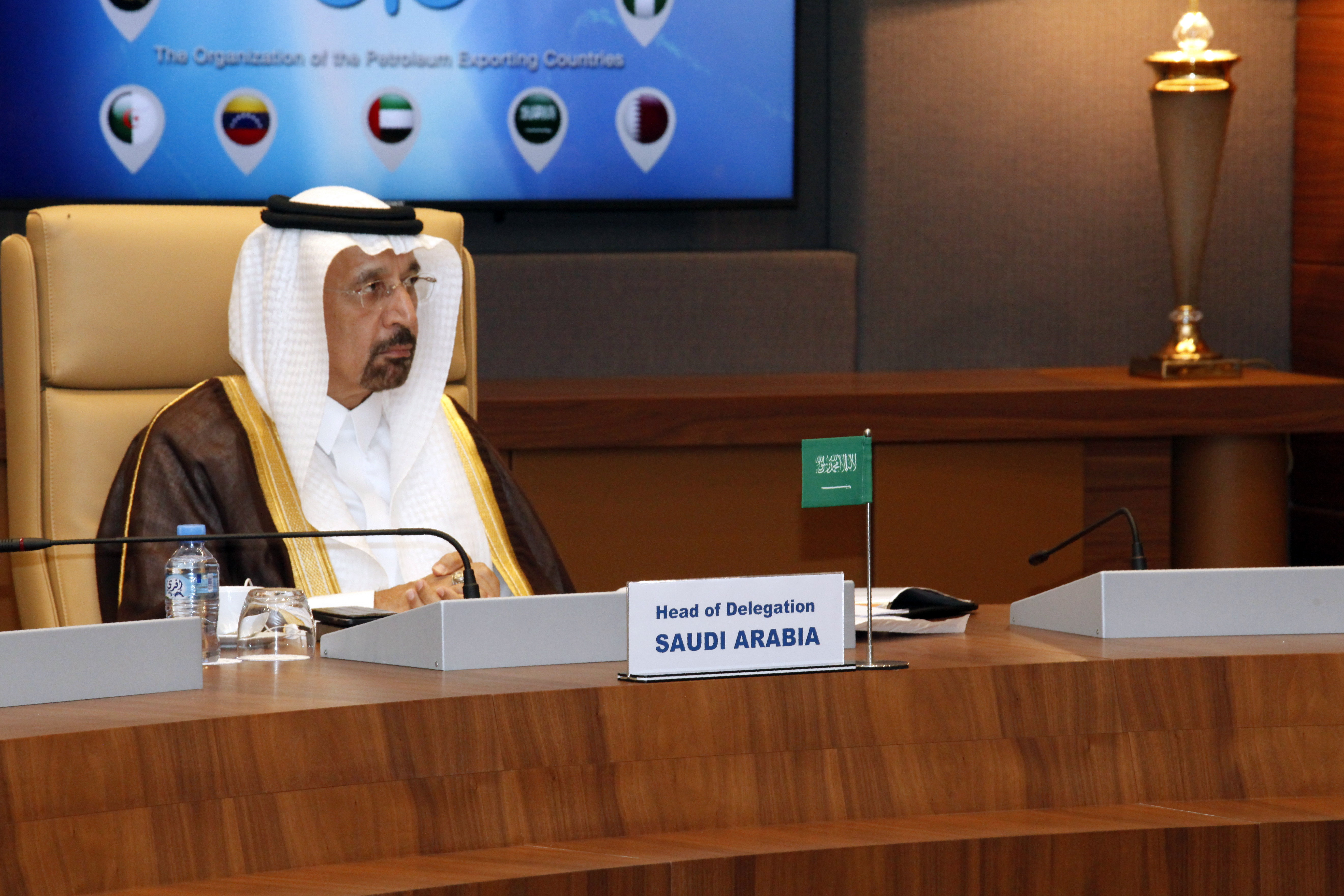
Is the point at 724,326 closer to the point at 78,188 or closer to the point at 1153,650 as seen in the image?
the point at 78,188

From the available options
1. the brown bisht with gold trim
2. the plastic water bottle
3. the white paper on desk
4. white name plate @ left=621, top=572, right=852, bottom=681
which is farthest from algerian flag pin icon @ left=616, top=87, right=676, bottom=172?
white name plate @ left=621, top=572, right=852, bottom=681

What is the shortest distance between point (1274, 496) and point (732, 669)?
2.36 meters

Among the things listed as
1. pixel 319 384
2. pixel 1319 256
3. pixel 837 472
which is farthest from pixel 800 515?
pixel 837 472

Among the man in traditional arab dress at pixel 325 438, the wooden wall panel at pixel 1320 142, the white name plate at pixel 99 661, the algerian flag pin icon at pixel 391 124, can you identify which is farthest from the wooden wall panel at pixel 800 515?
the white name plate at pixel 99 661

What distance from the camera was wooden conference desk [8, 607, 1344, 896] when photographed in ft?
4.10

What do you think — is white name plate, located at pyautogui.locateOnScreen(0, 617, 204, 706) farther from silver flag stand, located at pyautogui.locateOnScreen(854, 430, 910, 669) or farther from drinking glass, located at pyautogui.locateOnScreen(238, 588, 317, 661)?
silver flag stand, located at pyautogui.locateOnScreen(854, 430, 910, 669)

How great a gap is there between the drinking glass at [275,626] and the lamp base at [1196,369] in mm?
2378

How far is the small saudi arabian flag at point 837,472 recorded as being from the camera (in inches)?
61.8

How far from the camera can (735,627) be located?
146cm

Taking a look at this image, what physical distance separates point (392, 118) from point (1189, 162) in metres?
1.69

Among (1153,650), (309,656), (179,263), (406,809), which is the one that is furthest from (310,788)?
(179,263)

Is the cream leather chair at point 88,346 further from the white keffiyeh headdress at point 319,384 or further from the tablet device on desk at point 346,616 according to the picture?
the tablet device on desk at point 346,616

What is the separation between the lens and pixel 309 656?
1.62 metres

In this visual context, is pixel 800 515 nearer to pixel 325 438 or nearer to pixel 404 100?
pixel 325 438
